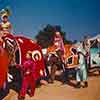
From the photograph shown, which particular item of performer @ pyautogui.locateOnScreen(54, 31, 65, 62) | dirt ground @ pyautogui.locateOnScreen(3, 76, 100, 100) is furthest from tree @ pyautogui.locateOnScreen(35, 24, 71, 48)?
dirt ground @ pyautogui.locateOnScreen(3, 76, 100, 100)

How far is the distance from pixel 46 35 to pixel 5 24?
28 cm

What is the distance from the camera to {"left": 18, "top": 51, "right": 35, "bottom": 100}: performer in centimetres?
221

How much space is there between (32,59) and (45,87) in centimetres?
21

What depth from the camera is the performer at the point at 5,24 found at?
2213 millimetres

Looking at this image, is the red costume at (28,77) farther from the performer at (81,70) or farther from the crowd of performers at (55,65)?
the performer at (81,70)

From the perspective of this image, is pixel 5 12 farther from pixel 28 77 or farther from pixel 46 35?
pixel 28 77

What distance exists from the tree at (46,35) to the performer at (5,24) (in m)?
0.20

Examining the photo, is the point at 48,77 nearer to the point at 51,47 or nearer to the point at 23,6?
the point at 51,47

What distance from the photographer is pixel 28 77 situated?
2219 mm

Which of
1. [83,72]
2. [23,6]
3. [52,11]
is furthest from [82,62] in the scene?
[23,6]

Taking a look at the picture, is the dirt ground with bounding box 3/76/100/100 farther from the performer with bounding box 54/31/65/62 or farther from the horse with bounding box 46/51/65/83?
the performer with bounding box 54/31/65/62

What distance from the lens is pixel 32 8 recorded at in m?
2.30

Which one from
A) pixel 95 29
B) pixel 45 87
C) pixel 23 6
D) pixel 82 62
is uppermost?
pixel 23 6

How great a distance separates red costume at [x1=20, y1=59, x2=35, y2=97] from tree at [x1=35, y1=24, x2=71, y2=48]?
151 mm
